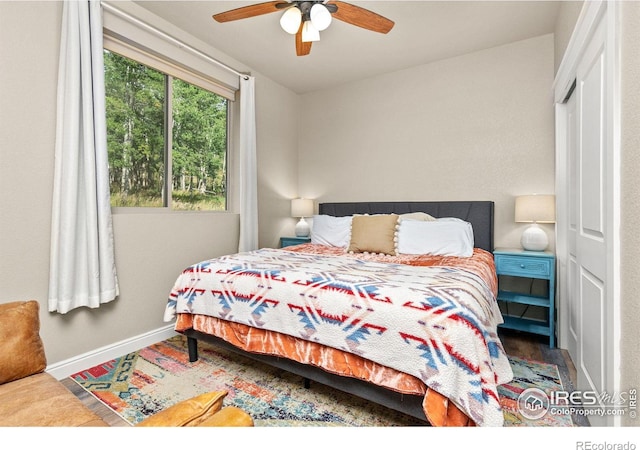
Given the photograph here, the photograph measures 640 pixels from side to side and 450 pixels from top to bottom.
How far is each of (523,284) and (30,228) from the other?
3.96 meters

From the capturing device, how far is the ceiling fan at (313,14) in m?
1.98

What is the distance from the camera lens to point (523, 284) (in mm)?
3031

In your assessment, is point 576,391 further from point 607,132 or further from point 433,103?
point 433,103

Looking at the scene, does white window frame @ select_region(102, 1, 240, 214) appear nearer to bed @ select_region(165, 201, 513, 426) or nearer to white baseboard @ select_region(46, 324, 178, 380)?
white baseboard @ select_region(46, 324, 178, 380)

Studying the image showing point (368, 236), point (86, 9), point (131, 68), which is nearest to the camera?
point (86, 9)

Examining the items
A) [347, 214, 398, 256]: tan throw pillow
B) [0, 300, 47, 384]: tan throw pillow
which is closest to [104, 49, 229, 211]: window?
[0, 300, 47, 384]: tan throw pillow

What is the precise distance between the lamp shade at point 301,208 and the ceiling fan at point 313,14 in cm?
215

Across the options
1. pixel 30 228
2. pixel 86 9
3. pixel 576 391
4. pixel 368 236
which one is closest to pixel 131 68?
pixel 86 9

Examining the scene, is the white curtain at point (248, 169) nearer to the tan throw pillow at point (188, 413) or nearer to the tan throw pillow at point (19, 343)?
the tan throw pillow at point (19, 343)

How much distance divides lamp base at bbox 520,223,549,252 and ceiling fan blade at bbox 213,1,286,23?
272 centimetres

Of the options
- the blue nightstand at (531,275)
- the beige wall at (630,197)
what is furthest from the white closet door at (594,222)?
the blue nightstand at (531,275)

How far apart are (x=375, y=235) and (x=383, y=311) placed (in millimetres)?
1451

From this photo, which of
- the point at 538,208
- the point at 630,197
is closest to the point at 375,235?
the point at 538,208

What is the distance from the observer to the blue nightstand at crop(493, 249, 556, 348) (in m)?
2.54
